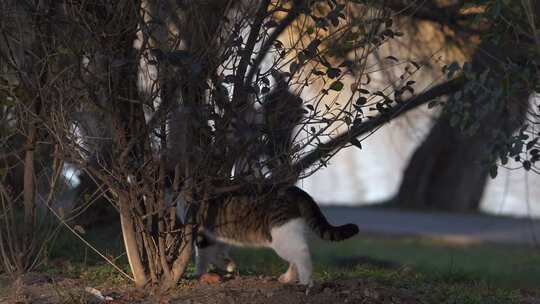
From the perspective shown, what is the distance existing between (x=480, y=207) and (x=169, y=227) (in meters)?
16.6

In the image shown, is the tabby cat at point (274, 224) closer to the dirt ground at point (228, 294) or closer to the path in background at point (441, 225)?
the dirt ground at point (228, 294)

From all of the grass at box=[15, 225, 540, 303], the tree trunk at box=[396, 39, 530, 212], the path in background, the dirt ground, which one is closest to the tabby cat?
the dirt ground

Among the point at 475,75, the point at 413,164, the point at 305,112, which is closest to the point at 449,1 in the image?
the point at 475,75

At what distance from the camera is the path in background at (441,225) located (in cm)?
1675

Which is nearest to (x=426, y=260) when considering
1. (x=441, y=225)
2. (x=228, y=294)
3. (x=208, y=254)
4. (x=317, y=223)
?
(x=441, y=225)

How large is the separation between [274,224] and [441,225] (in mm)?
12795

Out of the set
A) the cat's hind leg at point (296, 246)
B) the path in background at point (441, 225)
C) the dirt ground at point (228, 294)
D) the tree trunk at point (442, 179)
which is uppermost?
the tree trunk at point (442, 179)

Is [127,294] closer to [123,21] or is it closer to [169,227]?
[169,227]

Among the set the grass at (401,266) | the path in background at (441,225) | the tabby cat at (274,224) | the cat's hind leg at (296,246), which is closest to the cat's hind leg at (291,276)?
the tabby cat at (274,224)

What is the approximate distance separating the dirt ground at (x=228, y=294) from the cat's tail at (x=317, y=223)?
326 mm

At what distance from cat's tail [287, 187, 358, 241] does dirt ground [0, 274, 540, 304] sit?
1.07ft

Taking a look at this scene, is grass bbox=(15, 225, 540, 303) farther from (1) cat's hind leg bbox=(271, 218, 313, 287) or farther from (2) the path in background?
(1) cat's hind leg bbox=(271, 218, 313, 287)

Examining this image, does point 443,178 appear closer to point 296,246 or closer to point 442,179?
point 442,179

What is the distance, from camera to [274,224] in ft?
20.4
